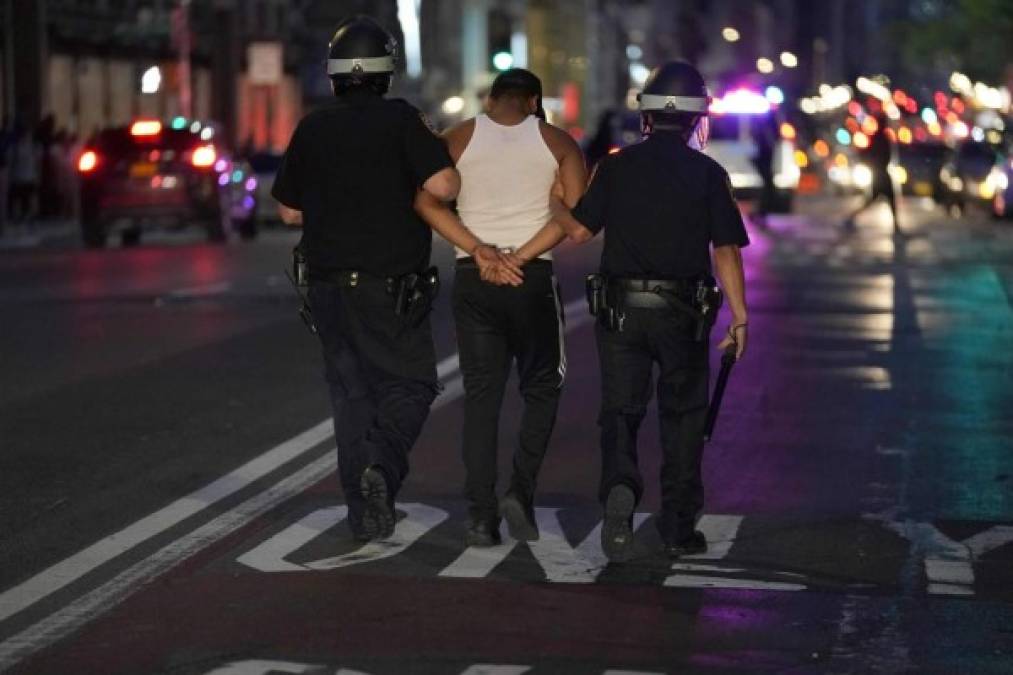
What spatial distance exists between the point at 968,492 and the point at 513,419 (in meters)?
3.29

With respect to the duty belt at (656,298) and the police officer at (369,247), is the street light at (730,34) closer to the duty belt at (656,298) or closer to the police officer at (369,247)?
the police officer at (369,247)

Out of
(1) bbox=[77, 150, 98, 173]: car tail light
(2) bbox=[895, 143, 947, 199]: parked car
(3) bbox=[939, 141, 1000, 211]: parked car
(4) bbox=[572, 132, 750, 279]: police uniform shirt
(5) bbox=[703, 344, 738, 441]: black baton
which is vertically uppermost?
(4) bbox=[572, 132, 750, 279]: police uniform shirt

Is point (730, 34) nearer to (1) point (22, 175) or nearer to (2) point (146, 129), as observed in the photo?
(1) point (22, 175)

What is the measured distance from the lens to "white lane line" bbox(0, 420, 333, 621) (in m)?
8.56

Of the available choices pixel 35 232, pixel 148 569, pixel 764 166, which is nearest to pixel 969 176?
pixel 764 166

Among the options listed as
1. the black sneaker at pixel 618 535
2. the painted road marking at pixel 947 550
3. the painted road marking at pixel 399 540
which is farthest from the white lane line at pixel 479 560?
the painted road marking at pixel 947 550

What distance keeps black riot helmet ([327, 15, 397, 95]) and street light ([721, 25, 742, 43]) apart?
179324 mm

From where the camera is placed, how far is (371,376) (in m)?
9.70

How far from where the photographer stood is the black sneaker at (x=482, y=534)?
945 cm

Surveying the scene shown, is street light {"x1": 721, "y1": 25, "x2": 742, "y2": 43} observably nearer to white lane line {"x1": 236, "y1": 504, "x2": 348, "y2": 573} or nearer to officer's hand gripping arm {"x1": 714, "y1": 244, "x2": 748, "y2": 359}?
white lane line {"x1": 236, "y1": 504, "x2": 348, "y2": 573}

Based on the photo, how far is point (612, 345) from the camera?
9.43 meters

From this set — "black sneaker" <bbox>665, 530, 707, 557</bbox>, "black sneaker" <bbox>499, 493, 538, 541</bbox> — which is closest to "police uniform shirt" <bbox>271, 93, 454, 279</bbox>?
"black sneaker" <bbox>499, 493, 538, 541</bbox>

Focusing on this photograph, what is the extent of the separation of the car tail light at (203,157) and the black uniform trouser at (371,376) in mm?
26360

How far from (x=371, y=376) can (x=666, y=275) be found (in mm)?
1150
